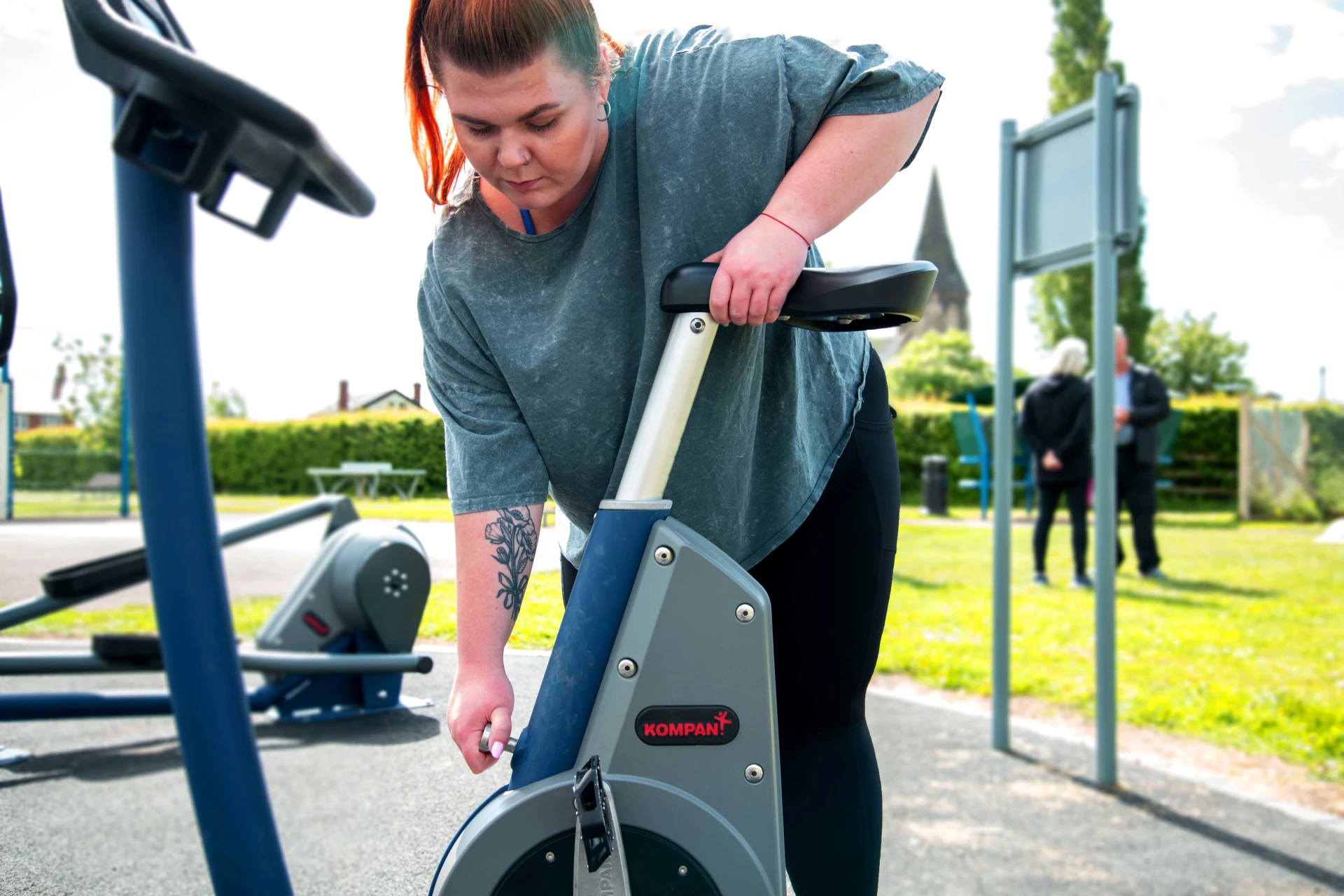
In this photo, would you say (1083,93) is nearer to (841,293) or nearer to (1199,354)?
(1199,354)

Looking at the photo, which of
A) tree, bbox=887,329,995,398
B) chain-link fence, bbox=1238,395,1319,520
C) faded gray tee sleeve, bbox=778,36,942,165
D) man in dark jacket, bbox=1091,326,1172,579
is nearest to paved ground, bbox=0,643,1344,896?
faded gray tee sleeve, bbox=778,36,942,165

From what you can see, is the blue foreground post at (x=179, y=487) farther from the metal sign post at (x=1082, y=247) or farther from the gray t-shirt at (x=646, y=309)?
the metal sign post at (x=1082, y=247)

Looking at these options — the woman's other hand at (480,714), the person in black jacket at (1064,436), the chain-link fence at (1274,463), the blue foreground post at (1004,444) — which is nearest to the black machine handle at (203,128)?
the woman's other hand at (480,714)

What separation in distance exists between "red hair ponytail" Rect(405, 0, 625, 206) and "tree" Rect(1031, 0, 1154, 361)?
2450 centimetres

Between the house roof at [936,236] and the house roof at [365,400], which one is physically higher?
the house roof at [936,236]

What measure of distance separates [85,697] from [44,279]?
0.60 metres

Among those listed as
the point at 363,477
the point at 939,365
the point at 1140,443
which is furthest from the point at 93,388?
the point at 939,365

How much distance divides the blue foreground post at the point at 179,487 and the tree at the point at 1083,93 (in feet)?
81.7

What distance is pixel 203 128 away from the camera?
48 cm

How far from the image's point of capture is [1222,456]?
1434cm

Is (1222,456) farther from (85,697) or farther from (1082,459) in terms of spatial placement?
(85,697)

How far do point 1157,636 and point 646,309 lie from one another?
466 centimetres

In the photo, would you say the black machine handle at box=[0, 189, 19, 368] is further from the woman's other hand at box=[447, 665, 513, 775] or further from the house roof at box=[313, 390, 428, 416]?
the woman's other hand at box=[447, 665, 513, 775]

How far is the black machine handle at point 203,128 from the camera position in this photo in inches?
18.1
